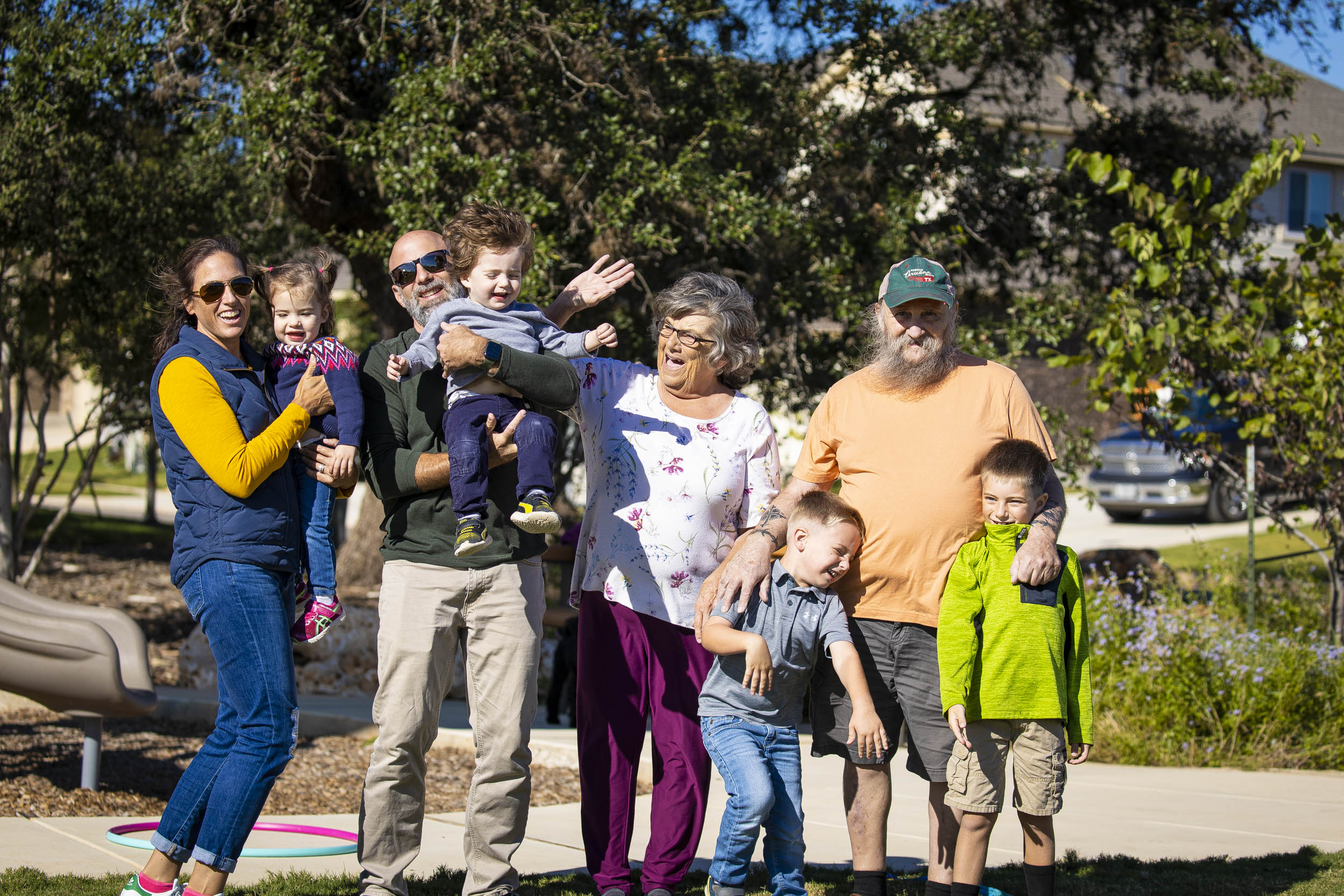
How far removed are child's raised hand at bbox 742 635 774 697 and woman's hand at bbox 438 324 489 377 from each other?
42.9 inches

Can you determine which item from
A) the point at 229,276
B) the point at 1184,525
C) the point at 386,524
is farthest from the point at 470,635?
the point at 1184,525

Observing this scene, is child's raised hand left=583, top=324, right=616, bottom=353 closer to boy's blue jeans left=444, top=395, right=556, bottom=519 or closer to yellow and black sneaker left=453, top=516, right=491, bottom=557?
boy's blue jeans left=444, top=395, right=556, bottom=519

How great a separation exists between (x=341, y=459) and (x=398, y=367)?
1.00 feet

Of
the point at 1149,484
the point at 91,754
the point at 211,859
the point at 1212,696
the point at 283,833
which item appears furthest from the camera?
the point at 1149,484

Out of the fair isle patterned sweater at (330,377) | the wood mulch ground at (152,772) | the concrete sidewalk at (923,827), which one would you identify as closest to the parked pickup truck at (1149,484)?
the concrete sidewalk at (923,827)

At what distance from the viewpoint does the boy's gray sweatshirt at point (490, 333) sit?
3.53 metres

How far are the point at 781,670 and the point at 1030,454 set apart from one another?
0.92m

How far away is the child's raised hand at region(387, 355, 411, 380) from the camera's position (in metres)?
3.47

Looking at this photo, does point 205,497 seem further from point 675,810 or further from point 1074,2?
point 1074,2

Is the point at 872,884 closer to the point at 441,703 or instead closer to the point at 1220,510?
the point at 441,703

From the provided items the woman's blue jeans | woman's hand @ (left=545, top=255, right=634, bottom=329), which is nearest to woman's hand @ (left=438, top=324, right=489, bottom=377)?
woman's hand @ (left=545, top=255, right=634, bottom=329)

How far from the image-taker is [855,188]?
9.35 m

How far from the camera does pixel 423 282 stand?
3.68m

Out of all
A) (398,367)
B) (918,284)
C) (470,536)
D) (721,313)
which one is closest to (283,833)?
(470,536)
